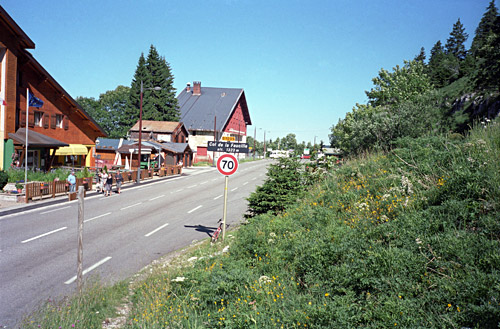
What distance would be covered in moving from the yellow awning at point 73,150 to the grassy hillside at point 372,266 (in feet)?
91.6

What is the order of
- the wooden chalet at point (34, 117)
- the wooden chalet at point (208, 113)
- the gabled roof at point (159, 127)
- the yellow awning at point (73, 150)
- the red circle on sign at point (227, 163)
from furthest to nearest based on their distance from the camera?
the wooden chalet at point (208, 113) < the gabled roof at point (159, 127) < the yellow awning at point (73, 150) < the wooden chalet at point (34, 117) < the red circle on sign at point (227, 163)

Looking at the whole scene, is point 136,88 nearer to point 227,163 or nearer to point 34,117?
point 34,117

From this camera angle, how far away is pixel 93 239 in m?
12.8

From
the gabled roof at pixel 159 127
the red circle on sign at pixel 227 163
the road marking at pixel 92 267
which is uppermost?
the gabled roof at pixel 159 127

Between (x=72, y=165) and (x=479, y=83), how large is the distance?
3737 cm

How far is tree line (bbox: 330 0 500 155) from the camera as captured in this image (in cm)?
1797

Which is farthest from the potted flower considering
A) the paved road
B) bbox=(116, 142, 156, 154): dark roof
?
bbox=(116, 142, 156, 154): dark roof

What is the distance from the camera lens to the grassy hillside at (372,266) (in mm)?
4438

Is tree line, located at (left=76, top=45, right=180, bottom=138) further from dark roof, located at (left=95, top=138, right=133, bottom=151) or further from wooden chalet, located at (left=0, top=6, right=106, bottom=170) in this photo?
wooden chalet, located at (left=0, top=6, right=106, bottom=170)

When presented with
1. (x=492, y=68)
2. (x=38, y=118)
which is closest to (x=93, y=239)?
(x=38, y=118)

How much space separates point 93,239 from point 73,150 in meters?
23.8

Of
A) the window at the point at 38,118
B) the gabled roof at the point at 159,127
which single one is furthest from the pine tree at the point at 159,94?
the window at the point at 38,118

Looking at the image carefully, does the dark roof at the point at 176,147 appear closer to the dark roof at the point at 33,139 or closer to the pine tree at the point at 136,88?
the dark roof at the point at 33,139

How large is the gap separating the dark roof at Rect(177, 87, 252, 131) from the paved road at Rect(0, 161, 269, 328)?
48779 mm
